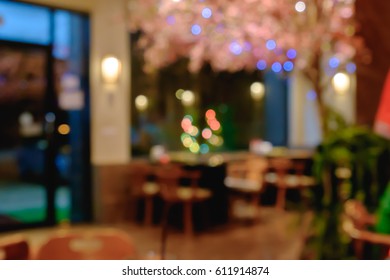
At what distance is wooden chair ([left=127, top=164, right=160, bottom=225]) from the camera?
227 inches

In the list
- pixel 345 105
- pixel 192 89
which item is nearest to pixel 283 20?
pixel 192 89

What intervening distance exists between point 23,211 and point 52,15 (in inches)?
95.7

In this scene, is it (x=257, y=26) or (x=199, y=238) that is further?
(x=199, y=238)

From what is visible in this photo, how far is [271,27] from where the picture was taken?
149 inches

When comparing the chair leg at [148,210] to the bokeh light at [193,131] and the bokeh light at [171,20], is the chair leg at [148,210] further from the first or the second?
the bokeh light at [171,20]

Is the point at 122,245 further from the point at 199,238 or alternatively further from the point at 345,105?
the point at 345,105

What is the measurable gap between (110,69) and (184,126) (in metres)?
1.73

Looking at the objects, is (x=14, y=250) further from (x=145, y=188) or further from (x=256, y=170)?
(x=256, y=170)

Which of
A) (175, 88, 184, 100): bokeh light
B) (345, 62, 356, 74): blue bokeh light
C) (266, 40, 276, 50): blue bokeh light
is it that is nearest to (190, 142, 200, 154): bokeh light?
(175, 88, 184, 100): bokeh light

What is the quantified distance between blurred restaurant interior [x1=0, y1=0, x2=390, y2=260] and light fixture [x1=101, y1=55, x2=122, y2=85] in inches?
0.5

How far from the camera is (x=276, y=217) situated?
20.6 ft

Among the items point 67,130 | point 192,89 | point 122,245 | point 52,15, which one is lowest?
point 122,245

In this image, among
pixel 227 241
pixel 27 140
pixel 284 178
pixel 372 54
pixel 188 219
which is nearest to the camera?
pixel 372 54

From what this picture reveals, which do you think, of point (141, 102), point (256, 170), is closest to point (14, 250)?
point (141, 102)
